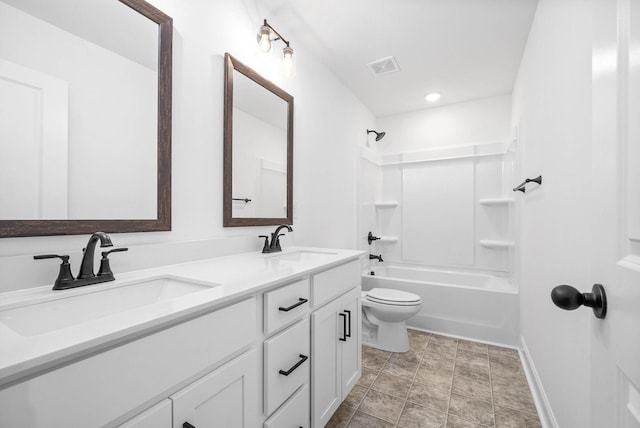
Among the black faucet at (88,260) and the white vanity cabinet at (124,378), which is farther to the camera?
the black faucet at (88,260)

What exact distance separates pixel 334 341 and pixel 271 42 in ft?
5.79

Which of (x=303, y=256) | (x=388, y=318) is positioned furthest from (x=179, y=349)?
(x=388, y=318)

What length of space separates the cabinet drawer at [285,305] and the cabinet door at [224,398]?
0.39 ft

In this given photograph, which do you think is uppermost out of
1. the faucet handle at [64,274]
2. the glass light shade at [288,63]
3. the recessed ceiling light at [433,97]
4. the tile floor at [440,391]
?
the recessed ceiling light at [433,97]

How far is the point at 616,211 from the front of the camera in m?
0.49

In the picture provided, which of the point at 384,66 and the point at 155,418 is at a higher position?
the point at 384,66

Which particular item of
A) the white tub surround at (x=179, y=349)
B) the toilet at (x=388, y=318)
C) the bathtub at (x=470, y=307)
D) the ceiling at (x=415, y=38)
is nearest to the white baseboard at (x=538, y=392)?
the bathtub at (x=470, y=307)

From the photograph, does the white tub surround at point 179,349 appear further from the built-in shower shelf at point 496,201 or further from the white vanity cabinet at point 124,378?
the built-in shower shelf at point 496,201

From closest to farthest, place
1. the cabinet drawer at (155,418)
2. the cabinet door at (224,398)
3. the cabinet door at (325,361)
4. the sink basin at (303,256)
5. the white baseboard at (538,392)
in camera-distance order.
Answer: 1. the cabinet drawer at (155,418)
2. the cabinet door at (224,398)
3. the cabinet door at (325,361)
4. the white baseboard at (538,392)
5. the sink basin at (303,256)

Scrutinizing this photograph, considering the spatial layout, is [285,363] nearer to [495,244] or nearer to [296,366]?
[296,366]

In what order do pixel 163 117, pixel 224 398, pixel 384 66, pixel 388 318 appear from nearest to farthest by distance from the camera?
pixel 224 398, pixel 163 117, pixel 388 318, pixel 384 66

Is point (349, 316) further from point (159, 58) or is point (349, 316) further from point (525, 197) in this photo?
point (525, 197)

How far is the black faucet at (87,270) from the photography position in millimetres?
836

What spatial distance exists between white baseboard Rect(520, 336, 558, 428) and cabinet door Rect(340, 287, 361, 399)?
3.15 feet
